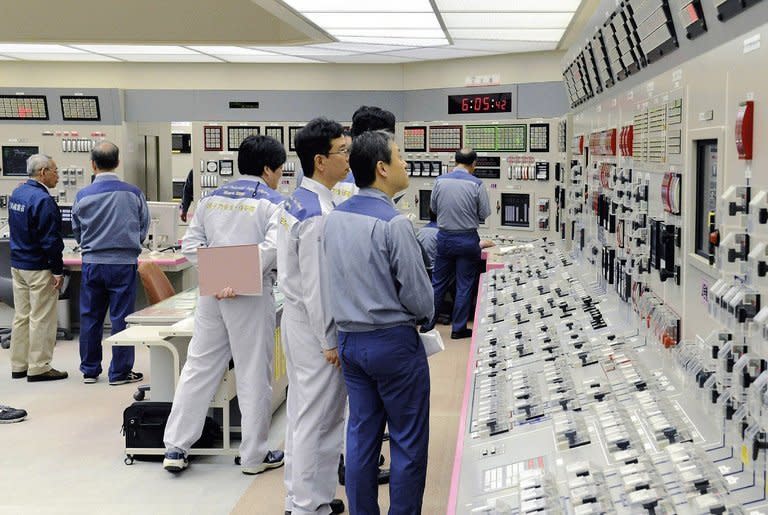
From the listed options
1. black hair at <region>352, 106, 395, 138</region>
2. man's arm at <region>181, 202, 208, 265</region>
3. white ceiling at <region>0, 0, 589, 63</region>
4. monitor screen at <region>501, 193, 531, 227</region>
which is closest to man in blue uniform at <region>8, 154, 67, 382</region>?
white ceiling at <region>0, 0, 589, 63</region>

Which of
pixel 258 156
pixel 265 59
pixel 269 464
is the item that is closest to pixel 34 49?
pixel 265 59

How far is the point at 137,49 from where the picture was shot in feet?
26.6

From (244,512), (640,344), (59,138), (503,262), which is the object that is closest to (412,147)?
(503,262)

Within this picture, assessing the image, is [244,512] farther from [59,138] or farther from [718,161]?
[59,138]

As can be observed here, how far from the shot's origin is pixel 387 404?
2.94m

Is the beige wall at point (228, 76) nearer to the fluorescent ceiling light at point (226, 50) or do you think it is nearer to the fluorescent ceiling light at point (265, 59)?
the fluorescent ceiling light at point (265, 59)

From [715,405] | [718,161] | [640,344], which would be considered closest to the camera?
[715,405]

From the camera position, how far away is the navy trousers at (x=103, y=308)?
5.80m

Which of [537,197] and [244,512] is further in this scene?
[537,197]

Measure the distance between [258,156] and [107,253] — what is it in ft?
6.72

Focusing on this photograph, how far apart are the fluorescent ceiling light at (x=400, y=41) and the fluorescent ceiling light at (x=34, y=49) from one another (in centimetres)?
273

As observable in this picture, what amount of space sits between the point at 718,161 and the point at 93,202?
4.48m

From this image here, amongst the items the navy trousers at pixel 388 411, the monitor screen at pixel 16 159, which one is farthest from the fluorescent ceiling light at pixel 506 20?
the monitor screen at pixel 16 159

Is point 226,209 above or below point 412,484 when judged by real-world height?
above
